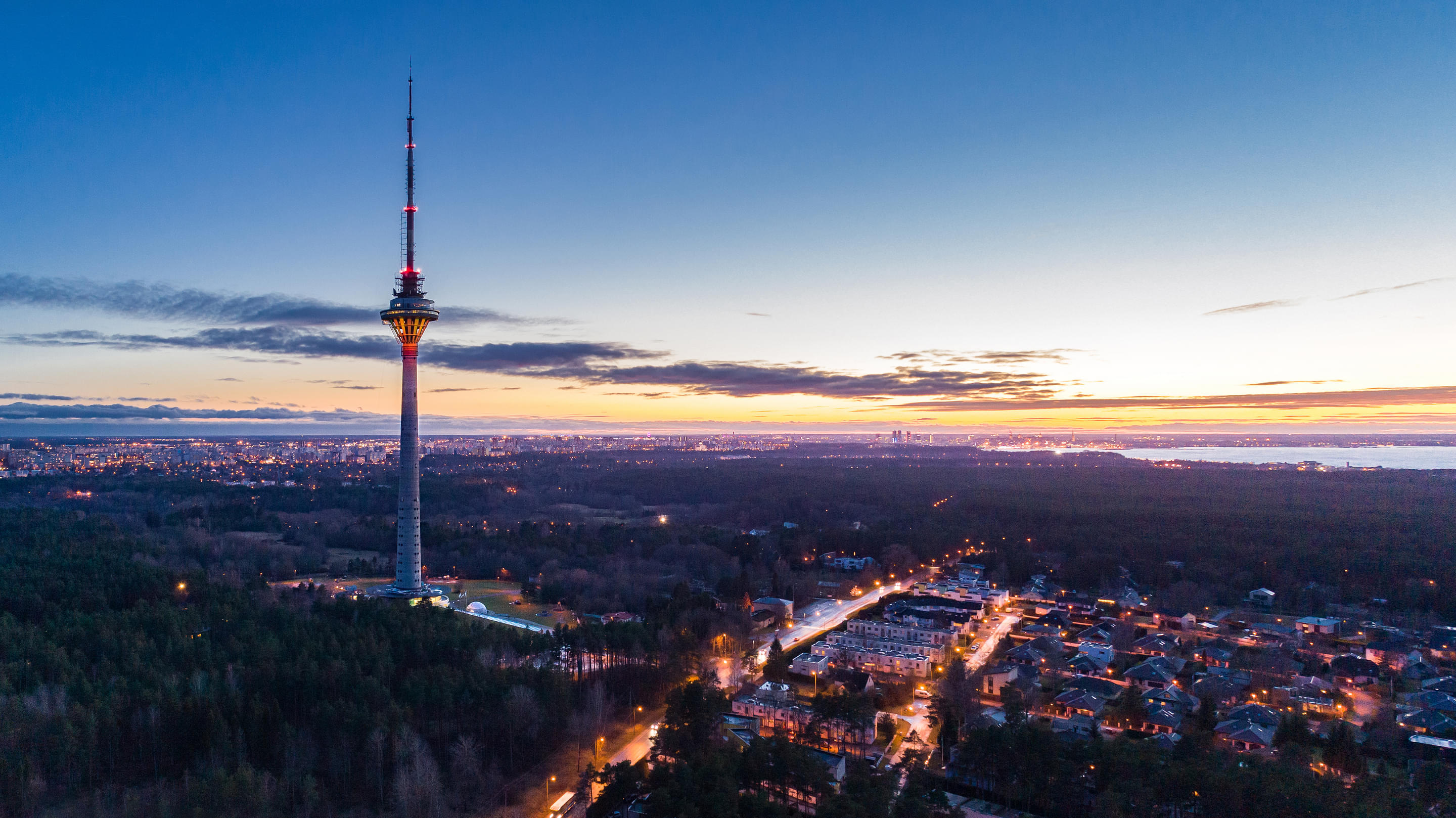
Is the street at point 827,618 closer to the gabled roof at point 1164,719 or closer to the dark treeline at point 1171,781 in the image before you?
the dark treeline at point 1171,781

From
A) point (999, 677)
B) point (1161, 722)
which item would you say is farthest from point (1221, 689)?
point (999, 677)

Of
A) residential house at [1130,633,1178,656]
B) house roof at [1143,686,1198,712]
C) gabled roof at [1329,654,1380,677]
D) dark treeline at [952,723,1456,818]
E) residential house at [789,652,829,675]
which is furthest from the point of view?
residential house at [1130,633,1178,656]

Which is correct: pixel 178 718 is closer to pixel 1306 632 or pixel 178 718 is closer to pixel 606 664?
pixel 606 664

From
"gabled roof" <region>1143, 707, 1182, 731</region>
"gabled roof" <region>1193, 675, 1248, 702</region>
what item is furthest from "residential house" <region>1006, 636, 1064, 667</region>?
"gabled roof" <region>1143, 707, 1182, 731</region>

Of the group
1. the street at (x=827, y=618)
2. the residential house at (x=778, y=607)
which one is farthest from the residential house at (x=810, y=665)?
the residential house at (x=778, y=607)

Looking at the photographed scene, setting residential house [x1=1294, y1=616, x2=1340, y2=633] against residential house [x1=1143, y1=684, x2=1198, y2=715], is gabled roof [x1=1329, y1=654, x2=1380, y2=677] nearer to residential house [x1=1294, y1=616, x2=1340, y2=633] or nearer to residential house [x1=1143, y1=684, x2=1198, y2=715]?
residential house [x1=1294, y1=616, x2=1340, y2=633]

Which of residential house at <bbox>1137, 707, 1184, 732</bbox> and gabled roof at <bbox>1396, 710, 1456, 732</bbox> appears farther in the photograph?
residential house at <bbox>1137, 707, 1184, 732</bbox>

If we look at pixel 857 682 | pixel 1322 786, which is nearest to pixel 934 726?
pixel 857 682

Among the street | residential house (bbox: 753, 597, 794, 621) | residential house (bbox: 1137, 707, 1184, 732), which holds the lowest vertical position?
the street
